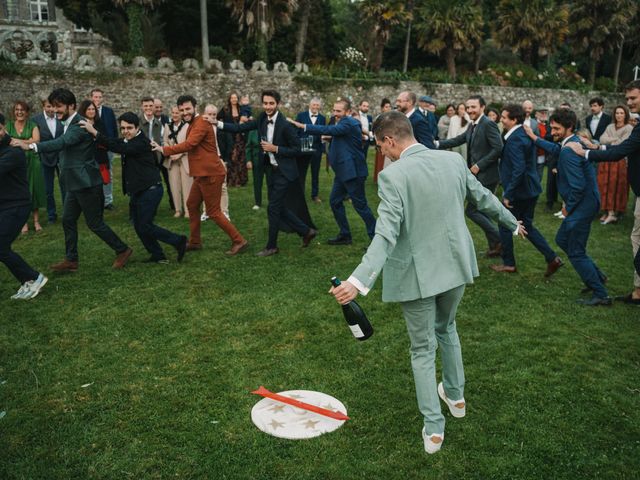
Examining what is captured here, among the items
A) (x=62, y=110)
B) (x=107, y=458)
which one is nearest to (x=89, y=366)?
(x=107, y=458)

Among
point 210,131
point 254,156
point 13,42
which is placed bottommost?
point 254,156

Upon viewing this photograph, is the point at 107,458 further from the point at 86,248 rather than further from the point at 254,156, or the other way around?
the point at 254,156

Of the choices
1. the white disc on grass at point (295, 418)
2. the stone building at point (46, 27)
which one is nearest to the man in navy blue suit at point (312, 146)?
the white disc on grass at point (295, 418)

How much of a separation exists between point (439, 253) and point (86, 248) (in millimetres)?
6753

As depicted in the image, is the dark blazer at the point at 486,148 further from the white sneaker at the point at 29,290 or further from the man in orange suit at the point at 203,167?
the white sneaker at the point at 29,290

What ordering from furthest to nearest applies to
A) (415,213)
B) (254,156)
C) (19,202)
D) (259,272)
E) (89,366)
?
1. (254,156)
2. (259,272)
3. (19,202)
4. (89,366)
5. (415,213)

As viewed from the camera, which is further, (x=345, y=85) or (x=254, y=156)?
(x=345, y=85)

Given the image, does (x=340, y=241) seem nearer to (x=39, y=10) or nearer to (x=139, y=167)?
(x=139, y=167)

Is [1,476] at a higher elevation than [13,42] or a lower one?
lower

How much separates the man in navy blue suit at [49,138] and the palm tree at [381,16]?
2950cm

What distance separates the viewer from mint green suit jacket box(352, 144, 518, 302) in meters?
3.30

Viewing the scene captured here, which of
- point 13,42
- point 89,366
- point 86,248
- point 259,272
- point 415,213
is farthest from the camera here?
point 13,42

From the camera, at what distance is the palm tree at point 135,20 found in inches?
1089

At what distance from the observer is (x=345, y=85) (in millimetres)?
29297
